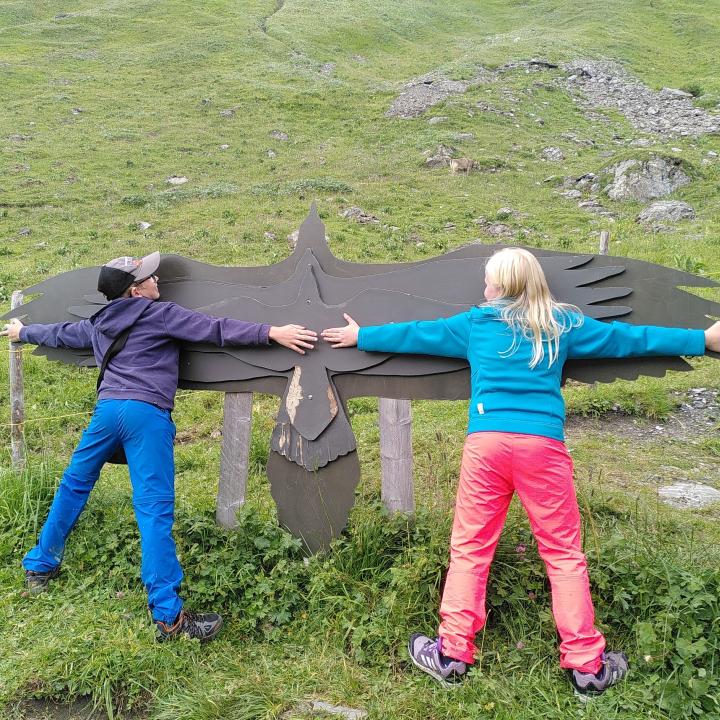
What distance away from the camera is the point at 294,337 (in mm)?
4605

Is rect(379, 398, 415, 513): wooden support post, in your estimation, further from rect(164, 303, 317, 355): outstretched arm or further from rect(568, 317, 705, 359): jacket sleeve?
rect(568, 317, 705, 359): jacket sleeve

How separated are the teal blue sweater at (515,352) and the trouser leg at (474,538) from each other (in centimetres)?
14

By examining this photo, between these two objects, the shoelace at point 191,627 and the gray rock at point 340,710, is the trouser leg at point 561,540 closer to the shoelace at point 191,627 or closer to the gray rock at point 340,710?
the gray rock at point 340,710

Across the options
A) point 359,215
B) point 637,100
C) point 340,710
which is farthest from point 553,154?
point 340,710

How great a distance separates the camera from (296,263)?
4.96 metres

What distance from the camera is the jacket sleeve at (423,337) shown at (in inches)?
161

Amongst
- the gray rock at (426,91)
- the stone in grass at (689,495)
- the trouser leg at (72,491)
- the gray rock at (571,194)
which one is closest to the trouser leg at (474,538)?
the trouser leg at (72,491)

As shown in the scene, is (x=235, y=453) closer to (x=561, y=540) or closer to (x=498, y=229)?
(x=561, y=540)

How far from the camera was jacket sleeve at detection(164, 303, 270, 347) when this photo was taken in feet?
15.0

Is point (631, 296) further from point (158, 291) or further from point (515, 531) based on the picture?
point (158, 291)

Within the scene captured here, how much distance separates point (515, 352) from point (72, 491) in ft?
10.2

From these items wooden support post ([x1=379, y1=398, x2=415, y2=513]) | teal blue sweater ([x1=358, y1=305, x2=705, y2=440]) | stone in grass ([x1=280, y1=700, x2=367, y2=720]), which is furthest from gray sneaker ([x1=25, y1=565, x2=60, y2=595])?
teal blue sweater ([x1=358, y1=305, x2=705, y2=440])

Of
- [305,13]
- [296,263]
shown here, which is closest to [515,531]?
[296,263]

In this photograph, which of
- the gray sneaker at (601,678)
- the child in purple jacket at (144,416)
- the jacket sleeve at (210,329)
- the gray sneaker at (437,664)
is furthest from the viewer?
the jacket sleeve at (210,329)
